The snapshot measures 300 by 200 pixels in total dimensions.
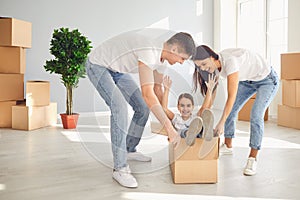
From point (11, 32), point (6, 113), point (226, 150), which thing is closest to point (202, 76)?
point (226, 150)

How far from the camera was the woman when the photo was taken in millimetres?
1597

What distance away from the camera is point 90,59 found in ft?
5.56

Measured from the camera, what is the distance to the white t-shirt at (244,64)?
1656 mm

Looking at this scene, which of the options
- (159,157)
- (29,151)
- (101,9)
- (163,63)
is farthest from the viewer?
(101,9)

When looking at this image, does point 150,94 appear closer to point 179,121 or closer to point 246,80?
point 179,121

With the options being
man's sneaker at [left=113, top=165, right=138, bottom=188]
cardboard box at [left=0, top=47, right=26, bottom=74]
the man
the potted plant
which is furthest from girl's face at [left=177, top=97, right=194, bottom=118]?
cardboard box at [left=0, top=47, right=26, bottom=74]

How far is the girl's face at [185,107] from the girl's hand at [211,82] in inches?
3.8

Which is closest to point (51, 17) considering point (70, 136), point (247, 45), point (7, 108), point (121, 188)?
point (7, 108)

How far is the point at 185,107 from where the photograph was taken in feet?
4.98

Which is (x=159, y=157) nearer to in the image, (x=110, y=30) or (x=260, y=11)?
(x=110, y=30)

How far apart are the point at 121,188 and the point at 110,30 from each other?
2.99m

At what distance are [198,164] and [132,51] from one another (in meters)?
0.60

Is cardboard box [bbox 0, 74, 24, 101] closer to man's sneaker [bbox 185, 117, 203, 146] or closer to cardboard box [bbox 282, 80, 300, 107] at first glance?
man's sneaker [bbox 185, 117, 203, 146]

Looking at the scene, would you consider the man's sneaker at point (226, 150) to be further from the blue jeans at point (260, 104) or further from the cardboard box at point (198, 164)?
the cardboard box at point (198, 164)
